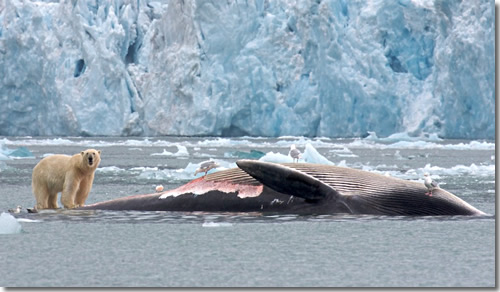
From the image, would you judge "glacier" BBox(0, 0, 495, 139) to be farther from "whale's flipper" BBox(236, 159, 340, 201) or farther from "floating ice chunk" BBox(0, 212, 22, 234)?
"floating ice chunk" BBox(0, 212, 22, 234)

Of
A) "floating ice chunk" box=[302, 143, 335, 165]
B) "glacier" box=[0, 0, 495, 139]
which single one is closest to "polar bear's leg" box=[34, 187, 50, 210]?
"floating ice chunk" box=[302, 143, 335, 165]

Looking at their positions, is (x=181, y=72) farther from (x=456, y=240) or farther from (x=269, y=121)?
(x=456, y=240)

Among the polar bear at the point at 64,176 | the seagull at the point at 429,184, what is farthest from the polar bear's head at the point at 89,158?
the seagull at the point at 429,184

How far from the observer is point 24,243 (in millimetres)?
6996

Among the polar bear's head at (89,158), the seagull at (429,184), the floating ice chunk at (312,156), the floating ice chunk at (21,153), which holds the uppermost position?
the polar bear's head at (89,158)

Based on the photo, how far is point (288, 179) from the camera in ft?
27.7

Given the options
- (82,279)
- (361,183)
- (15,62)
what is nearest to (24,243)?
(82,279)

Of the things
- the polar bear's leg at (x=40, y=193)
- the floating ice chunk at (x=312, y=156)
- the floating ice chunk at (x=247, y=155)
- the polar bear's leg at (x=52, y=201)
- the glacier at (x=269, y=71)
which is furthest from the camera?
the glacier at (x=269, y=71)

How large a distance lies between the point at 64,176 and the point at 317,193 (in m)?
3.18

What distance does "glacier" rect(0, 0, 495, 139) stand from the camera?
42156mm

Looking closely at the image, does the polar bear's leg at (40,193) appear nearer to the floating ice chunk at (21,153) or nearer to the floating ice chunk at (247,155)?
the floating ice chunk at (247,155)

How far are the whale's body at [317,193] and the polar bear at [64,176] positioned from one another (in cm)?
153

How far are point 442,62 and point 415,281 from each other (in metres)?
37.9

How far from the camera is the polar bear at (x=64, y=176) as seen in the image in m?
9.61
